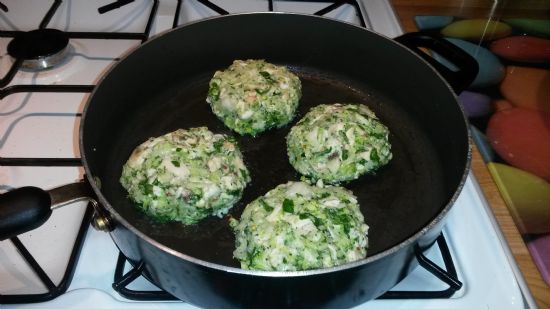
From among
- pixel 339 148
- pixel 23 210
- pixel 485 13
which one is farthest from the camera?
pixel 485 13

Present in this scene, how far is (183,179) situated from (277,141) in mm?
364

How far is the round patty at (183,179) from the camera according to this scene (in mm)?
1134

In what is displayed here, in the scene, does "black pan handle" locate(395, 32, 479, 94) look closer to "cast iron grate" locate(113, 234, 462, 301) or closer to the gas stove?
the gas stove

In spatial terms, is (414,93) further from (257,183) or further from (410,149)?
(257,183)

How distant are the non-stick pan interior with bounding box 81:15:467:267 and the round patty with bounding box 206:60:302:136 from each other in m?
0.04

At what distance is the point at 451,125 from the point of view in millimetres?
1259

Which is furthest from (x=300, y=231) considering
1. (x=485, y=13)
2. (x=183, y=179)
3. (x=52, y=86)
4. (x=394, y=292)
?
(x=485, y=13)

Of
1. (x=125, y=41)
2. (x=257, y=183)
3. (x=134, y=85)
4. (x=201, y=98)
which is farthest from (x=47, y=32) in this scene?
(x=257, y=183)

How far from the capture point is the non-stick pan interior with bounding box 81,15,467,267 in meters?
1.16

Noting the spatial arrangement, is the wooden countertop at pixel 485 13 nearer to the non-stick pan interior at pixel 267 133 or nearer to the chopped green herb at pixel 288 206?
the non-stick pan interior at pixel 267 133

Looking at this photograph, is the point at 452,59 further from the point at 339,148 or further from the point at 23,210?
the point at 23,210

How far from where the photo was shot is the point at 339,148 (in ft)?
4.14

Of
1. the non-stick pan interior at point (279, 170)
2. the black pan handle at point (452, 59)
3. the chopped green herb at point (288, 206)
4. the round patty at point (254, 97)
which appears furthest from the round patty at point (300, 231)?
the black pan handle at point (452, 59)

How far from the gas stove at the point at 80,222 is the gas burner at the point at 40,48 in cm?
1
